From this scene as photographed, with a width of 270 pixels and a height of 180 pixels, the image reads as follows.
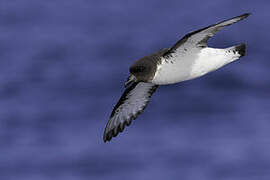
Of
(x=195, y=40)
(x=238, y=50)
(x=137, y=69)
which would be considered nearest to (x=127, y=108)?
(x=137, y=69)

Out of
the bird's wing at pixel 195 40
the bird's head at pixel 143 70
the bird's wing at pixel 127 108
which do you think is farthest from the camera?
the bird's wing at pixel 127 108

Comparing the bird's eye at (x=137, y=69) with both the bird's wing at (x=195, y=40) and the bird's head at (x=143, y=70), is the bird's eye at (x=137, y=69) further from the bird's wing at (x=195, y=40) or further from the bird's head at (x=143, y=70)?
the bird's wing at (x=195, y=40)

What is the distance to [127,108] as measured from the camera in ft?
31.5

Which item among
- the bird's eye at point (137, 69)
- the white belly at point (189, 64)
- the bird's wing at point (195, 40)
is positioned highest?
the bird's wing at point (195, 40)

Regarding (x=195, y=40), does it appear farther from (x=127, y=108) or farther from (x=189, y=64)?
(x=127, y=108)

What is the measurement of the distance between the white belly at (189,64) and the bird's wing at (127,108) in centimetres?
124

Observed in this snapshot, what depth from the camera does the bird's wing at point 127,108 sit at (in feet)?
31.2

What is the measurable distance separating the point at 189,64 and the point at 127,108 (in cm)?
158

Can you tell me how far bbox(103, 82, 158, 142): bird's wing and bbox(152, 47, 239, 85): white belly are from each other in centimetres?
124

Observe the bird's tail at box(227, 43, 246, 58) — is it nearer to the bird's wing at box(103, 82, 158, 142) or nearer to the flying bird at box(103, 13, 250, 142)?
the flying bird at box(103, 13, 250, 142)

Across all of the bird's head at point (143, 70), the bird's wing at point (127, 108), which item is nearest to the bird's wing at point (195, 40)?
the bird's head at point (143, 70)

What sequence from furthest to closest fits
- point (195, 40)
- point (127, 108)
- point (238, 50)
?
point (127, 108)
point (238, 50)
point (195, 40)

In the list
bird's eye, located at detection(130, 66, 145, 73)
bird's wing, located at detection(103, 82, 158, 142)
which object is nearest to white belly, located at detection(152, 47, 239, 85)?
bird's eye, located at detection(130, 66, 145, 73)

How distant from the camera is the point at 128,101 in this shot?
9.55m
